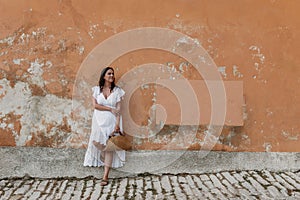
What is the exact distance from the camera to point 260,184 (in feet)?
14.0

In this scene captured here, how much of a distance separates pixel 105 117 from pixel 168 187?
1.26 m

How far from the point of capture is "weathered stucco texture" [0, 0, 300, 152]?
15.2ft

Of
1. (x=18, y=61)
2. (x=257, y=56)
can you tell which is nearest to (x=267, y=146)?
A: (x=257, y=56)

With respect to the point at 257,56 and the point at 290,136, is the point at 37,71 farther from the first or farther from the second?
the point at 290,136

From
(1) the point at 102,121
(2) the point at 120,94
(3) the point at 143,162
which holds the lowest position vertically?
(3) the point at 143,162

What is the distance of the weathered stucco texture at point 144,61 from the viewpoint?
464cm

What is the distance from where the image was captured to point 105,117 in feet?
14.7

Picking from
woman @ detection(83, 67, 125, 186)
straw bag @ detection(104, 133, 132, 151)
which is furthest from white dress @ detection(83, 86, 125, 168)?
straw bag @ detection(104, 133, 132, 151)

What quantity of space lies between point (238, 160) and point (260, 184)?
534 millimetres

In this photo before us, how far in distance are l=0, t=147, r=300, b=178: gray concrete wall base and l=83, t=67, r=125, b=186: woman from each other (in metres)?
0.21

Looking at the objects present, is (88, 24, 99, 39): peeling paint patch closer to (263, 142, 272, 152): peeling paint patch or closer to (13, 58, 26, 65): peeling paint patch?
(13, 58, 26, 65): peeling paint patch

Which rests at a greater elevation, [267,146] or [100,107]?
[100,107]

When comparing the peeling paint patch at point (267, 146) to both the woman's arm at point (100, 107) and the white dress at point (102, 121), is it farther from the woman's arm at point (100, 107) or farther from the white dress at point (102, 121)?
the woman's arm at point (100, 107)

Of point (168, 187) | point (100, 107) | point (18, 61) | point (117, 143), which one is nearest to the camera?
point (168, 187)
